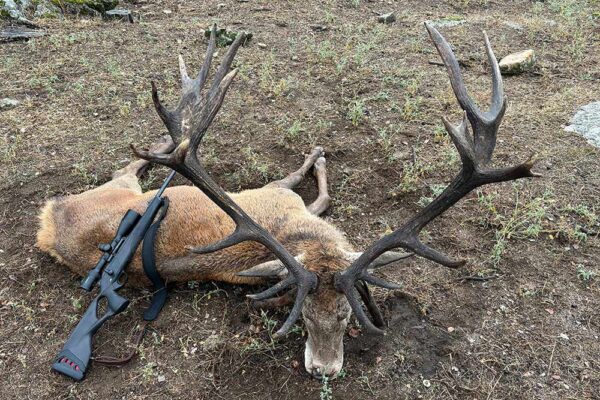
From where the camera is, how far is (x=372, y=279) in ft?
12.2

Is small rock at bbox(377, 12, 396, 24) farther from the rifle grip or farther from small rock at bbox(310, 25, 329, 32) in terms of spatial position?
the rifle grip

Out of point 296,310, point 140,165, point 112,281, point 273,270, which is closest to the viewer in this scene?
point 296,310

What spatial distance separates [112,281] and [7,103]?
4333mm

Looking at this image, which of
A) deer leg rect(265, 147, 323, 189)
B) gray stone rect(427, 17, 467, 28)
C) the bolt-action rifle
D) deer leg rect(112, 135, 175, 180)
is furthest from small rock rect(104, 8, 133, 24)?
the bolt-action rifle

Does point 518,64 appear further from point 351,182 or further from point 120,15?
point 120,15

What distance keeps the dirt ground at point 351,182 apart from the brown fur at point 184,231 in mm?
283

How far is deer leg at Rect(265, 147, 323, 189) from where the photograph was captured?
19.1 feet

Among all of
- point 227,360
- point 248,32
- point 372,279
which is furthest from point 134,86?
point 372,279

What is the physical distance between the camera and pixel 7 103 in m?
7.38

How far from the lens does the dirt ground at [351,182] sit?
413 cm

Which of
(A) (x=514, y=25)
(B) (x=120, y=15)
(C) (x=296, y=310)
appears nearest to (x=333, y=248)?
(C) (x=296, y=310)

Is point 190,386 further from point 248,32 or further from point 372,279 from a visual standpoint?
point 248,32

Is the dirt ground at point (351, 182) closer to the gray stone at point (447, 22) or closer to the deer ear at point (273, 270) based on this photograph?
the gray stone at point (447, 22)

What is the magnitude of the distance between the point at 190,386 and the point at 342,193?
2.61 meters
